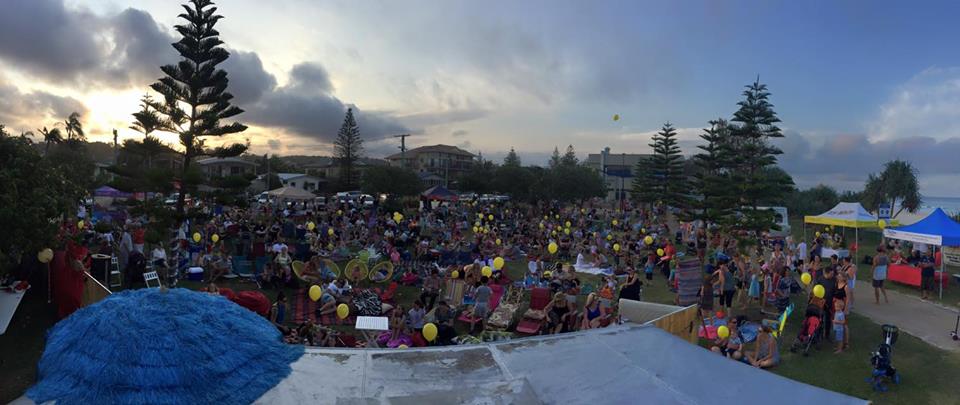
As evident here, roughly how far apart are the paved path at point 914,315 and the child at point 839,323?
5.66 feet

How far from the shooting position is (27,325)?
8.36 meters

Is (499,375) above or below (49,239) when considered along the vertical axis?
below

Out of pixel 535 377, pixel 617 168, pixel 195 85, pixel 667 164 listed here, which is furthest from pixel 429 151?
pixel 535 377

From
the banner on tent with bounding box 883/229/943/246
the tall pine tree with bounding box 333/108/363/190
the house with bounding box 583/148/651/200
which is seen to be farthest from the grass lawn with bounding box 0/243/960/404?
the house with bounding box 583/148/651/200

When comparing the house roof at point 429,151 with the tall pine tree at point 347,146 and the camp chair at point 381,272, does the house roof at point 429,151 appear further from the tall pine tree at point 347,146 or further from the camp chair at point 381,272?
the camp chair at point 381,272

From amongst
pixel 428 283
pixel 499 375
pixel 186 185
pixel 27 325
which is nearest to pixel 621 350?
pixel 499 375

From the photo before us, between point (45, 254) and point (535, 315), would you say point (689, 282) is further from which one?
point (45, 254)

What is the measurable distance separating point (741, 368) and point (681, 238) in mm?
22078

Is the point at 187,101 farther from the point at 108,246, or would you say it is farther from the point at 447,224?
the point at 447,224

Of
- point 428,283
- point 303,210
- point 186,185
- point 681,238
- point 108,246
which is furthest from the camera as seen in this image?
point 303,210

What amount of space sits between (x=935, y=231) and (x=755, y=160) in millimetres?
8906

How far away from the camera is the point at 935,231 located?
12.8 m

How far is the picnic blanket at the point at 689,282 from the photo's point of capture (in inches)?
439

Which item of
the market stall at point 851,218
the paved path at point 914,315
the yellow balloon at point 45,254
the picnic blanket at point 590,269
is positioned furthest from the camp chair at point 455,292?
the market stall at point 851,218
